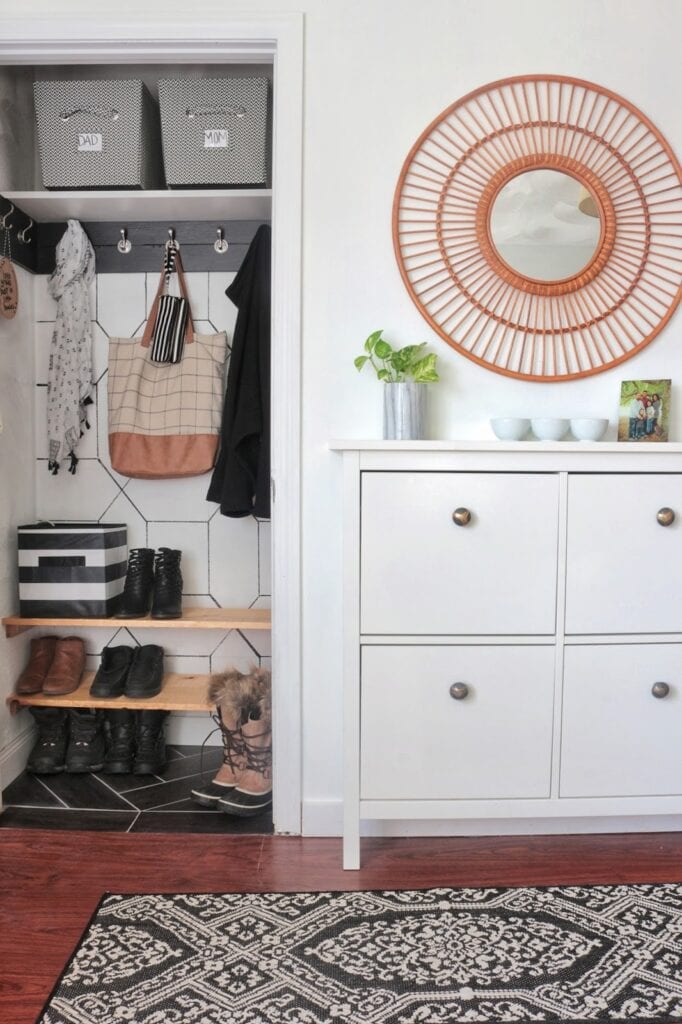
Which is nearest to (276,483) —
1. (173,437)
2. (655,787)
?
(173,437)

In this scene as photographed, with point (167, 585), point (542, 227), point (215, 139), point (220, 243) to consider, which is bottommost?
point (167, 585)

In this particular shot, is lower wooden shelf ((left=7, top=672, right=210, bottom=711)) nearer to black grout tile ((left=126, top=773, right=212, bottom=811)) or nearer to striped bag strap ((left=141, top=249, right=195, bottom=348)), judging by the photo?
black grout tile ((left=126, top=773, right=212, bottom=811))

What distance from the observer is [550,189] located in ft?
6.79

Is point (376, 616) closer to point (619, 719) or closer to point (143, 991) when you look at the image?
point (619, 719)

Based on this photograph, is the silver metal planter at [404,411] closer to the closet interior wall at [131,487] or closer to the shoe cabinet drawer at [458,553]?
the shoe cabinet drawer at [458,553]

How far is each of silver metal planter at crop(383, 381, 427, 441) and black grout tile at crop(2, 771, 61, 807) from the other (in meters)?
1.51

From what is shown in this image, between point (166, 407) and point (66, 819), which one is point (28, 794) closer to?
point (66, 819)

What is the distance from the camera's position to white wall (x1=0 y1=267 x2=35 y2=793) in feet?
8.11

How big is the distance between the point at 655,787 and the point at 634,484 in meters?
0.74

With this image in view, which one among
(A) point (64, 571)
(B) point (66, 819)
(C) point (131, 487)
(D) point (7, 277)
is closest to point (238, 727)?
(B) point (66, 819)

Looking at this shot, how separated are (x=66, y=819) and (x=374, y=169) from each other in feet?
6.54

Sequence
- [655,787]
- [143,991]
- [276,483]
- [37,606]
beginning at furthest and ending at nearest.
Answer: [37,606], [276,483], [655,787], [143,991]

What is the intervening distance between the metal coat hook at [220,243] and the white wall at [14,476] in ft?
2.16

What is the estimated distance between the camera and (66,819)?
7.28 ft
